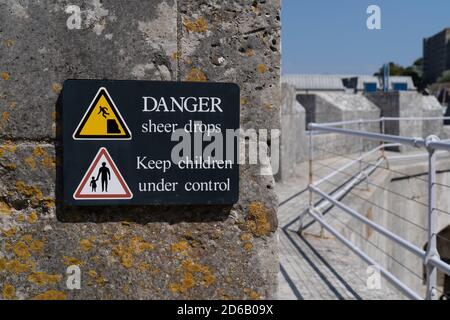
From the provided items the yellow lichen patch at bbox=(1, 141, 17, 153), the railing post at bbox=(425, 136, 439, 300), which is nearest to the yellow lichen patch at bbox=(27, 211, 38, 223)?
the yellow lichen patch at bbox=(1, 141, 17, 153)

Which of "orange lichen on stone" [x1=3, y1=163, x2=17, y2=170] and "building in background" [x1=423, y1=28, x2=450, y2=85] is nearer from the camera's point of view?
"orange lichen on stone" [x1=3, y1=163, x2=17, y2=170]

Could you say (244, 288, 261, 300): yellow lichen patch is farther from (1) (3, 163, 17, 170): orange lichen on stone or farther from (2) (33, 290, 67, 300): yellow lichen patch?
(1) (3, 163, 17, 170): orange lichen on stone

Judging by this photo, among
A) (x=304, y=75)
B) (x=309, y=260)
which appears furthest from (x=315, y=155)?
(x=304, y=75)

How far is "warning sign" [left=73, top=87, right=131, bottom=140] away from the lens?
1.99 meters

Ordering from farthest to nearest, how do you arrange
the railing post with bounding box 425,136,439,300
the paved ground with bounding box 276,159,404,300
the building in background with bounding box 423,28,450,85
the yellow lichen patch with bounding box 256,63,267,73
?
the building in background with bounding box 423,28,450,85
the paved ground with bounding box 276,159,404,300
the railing post with bounding box 425,136,439,300
the yellow lichen patch with bounding box 256,63,267,73

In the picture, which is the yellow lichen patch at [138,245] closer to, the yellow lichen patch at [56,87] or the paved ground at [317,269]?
the yellow lichen patch at [56,87]

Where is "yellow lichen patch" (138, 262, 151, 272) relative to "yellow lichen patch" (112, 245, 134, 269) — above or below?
below

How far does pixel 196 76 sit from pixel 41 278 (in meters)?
0.93

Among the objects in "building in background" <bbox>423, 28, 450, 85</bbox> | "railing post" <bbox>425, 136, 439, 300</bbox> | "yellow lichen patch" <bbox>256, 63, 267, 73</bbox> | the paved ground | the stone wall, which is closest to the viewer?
the stone wall

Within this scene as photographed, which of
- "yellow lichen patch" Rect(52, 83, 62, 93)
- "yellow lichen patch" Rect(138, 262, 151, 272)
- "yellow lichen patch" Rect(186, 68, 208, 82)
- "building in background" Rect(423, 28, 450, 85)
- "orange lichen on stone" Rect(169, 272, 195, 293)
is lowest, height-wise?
"orange lichen on stone" Rect(169, 272, 195, 293)

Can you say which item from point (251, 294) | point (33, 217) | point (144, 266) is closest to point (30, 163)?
point (33, 217)

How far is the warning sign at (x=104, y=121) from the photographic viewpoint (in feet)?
6.54

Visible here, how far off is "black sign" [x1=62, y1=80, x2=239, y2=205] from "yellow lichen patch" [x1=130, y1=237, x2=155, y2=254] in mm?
149

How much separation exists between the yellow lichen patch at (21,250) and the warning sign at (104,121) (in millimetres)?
455
